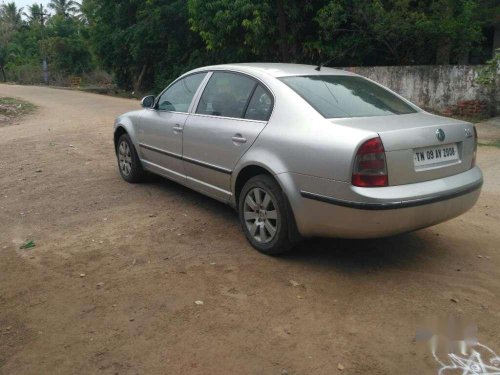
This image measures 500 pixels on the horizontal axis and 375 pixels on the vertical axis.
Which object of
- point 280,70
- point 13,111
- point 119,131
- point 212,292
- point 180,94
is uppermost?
point 280,70

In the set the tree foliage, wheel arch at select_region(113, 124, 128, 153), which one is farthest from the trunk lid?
the tree foliage

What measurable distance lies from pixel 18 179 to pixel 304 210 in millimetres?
4920

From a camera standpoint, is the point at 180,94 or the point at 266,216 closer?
the point at 266,216

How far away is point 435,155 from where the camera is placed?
391 centimetres

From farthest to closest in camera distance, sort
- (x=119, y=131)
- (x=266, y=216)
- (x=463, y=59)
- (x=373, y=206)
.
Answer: (x=463, y=59) → (x=119, y=131) → (x=266, y=216) → (x=373, y=206)

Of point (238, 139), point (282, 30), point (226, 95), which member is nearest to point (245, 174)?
point (238, 139)

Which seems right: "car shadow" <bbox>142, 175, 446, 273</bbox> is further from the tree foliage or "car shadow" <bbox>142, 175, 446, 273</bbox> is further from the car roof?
the tree foliage

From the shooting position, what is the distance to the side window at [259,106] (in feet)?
14.6

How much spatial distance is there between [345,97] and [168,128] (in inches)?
79.6

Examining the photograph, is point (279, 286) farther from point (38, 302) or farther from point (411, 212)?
point (38, 302)

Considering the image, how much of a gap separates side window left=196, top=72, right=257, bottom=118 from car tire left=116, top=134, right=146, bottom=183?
1605 millimetres

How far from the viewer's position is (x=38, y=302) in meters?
3.67

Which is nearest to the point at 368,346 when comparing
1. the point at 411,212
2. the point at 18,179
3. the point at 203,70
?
the point at 411,212

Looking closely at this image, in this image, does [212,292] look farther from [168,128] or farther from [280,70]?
[168,128]
